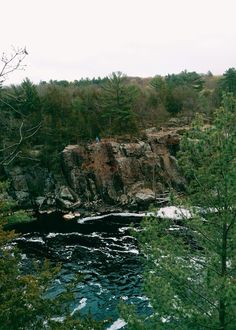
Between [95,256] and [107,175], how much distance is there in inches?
999

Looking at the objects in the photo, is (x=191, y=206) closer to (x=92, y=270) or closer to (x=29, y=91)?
(x=92, y=270)

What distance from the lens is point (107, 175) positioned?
205ft

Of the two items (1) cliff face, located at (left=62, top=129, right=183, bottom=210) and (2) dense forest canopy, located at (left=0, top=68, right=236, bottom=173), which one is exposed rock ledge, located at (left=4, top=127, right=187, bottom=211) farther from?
(2) dense forest canopy, located at (left=0, top=68, right=236, bottom=173)

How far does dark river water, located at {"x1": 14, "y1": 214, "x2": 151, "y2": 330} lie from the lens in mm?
28125

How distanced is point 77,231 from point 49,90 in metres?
34.5

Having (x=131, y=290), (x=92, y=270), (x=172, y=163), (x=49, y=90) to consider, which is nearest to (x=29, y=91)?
(x=49, y=90)

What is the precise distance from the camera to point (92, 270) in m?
34.6

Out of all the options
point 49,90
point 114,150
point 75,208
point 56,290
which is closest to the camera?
point 56,290

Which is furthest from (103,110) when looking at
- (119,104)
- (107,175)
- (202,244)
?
(202,244)

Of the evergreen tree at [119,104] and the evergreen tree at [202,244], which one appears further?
the evergreen tree at [119,104]

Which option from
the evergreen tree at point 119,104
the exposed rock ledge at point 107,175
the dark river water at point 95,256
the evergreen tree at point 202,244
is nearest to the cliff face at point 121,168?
the exposed rock ledge at point 107,175

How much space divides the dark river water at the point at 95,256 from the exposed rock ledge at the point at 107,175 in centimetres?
740

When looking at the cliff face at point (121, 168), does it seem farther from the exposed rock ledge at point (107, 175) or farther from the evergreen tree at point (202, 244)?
the evergreen tree at point (202, 244)

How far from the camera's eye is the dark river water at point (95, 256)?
28.1 meters
